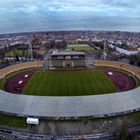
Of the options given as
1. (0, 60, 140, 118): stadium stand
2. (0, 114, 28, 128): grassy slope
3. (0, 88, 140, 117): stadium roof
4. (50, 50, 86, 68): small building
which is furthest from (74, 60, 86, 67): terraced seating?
(0, 114, 28, 128): grassy slope

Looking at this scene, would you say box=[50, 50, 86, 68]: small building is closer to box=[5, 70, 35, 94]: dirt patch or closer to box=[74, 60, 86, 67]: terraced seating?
box=[74, 60, 86, 67]: terraced seating

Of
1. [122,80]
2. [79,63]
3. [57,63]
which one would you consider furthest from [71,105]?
[79,63]

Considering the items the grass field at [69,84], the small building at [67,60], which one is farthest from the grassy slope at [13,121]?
the small building at [67,60]

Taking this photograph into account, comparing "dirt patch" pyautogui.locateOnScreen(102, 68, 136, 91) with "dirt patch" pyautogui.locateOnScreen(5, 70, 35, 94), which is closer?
"dirt patch" pyautogui.locateOnScreen(5, 70, 35, 94)

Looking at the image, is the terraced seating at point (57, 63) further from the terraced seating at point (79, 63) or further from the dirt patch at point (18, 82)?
the dirt patch at point (18, 82)

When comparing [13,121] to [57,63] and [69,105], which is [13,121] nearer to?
[69,105]

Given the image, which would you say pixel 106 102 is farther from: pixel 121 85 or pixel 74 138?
pixel 121 85

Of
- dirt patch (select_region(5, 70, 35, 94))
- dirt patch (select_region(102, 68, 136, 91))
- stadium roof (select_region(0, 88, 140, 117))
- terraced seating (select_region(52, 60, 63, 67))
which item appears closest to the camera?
stadium roof (select_region(0, 88, 140, 117))
